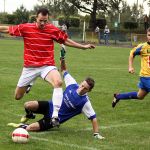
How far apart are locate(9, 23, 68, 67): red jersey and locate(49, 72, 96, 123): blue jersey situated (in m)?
0.79

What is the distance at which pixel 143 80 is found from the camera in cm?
1133

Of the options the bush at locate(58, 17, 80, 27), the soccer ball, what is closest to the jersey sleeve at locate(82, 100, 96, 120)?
the soccer ball

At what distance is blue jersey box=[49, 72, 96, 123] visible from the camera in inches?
354

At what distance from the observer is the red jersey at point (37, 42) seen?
31.9 feet

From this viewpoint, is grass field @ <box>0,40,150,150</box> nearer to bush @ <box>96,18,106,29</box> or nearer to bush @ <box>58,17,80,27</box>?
bush @ <box>96,18,106,29</box>

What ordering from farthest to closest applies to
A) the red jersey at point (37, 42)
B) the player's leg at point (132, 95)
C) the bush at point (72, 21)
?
the bush at point (72, 21), the player's leg at point (132, 95), the red jersey at point (37, 42)

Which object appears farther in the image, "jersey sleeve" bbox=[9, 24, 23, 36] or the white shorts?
"jersey sleeve" bbox=[9, 24, 23, 36]

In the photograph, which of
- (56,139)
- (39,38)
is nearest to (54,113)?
(56,139)

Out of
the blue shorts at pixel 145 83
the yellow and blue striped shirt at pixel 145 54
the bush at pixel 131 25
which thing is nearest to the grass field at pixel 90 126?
the blue shorts at pixel 145 83

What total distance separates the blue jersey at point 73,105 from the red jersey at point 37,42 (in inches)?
30.9

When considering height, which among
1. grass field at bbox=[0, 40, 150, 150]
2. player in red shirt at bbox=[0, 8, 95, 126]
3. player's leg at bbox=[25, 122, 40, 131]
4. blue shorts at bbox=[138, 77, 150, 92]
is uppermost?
player in red shirt at bbox=[0, 8, 95, 126]

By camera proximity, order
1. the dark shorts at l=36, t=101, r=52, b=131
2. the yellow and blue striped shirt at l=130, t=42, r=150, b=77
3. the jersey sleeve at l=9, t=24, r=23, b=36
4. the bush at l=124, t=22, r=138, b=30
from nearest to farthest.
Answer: the dark shorts at l=36, t=101, r=52, b=131
the jersey sleeve at l=9, t=24, r=23, b=36
the yellow and blue striped shirt at l=130, t=42, r=150, b=77
the bush at l=124, t=22, r=138, b=30

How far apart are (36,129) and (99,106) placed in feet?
11.7

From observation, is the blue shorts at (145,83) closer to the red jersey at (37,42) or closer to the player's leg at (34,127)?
the red jersey at (37,42)
